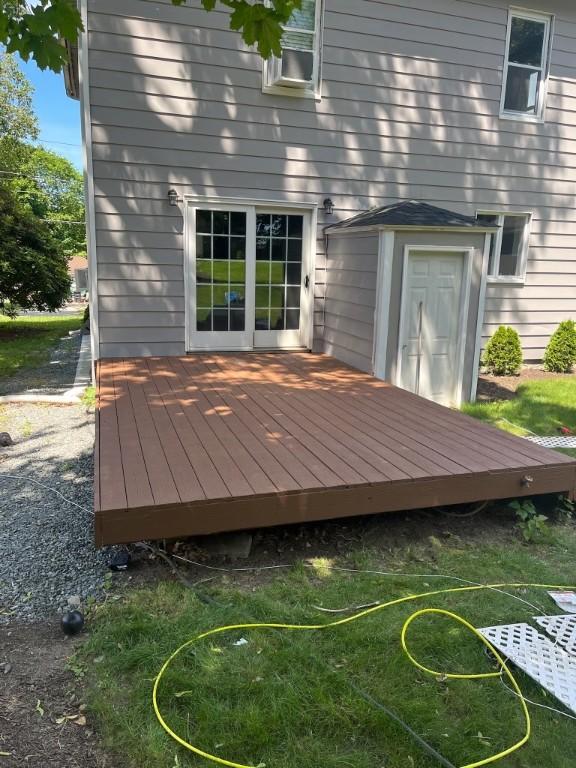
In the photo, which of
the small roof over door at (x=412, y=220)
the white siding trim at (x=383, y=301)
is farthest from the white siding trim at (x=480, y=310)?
the white siding trim at (x=383, y=301)

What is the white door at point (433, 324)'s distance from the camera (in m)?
6.26

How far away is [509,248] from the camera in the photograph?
28.5ft

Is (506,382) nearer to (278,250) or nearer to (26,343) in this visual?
(278,250)

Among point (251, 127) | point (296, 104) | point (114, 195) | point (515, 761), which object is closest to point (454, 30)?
point (296, 104)

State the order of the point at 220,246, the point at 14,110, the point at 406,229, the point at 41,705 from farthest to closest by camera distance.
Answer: the point at 14,110 < the point at 220,246 < the point at 406,229 < the point at 41,705

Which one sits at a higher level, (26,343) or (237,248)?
(237,248)

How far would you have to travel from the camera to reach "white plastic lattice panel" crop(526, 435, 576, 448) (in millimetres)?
5172

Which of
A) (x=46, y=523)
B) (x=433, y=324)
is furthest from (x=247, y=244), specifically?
(x=46, y=523)

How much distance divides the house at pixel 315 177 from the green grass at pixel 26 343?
2.81 m

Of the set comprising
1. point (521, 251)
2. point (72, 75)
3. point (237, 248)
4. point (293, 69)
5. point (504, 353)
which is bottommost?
point (504, 353)

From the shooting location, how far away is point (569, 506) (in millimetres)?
3947

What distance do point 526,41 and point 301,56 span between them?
342 cm

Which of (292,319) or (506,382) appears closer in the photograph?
(292,319)

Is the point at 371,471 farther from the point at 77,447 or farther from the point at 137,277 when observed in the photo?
the point at 137,277
